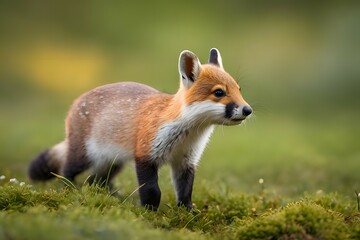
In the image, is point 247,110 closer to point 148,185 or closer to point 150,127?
point 150,127

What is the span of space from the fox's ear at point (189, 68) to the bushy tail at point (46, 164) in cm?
270

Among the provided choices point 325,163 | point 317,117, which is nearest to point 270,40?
point 317,117

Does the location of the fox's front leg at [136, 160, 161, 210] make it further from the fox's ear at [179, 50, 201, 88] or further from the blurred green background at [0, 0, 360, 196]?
the blurred green background at [0, 0, 360, 196]

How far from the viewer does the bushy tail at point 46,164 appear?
30.4ft

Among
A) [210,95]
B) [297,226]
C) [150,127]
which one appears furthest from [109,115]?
[297,226]

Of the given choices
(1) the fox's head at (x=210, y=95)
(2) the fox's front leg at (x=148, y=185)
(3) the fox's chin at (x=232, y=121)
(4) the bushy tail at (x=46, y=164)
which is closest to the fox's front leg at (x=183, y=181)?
(2) the fox's front leg at (x=148, y=185)

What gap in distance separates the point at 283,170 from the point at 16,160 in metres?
6.21

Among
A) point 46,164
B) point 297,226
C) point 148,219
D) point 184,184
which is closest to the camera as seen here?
point 297,226

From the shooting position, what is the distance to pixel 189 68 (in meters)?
7.59

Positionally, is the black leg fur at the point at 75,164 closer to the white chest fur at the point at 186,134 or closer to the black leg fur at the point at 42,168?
the black leg fur at the point at 42,168

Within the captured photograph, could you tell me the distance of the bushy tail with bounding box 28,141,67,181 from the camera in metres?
9.27

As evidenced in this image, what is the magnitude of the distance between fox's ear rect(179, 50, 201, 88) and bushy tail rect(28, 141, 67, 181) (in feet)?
8.85

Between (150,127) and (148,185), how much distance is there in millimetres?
783

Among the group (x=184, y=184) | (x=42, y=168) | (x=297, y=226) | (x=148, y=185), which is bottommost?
(x=42, y=168)
